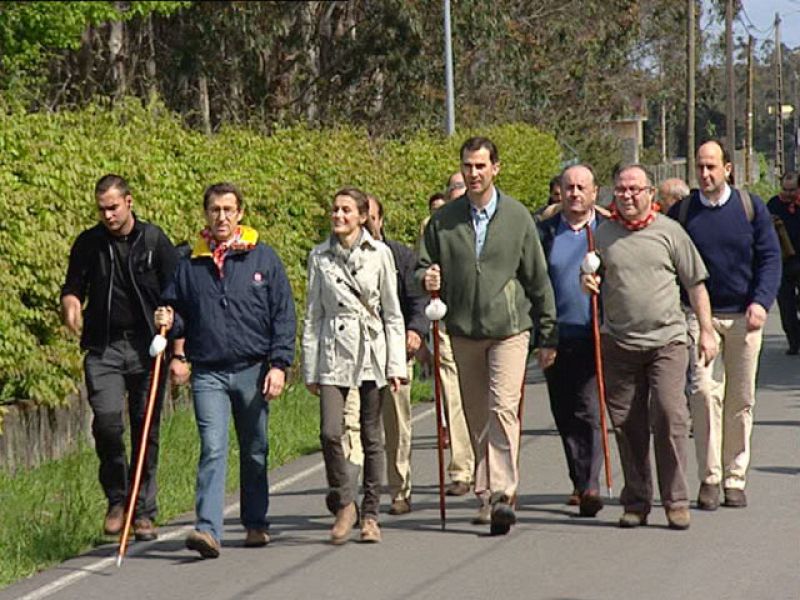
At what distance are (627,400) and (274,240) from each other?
23.8 ft

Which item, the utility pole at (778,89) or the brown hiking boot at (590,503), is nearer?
the brown hiking boot at (590,503)

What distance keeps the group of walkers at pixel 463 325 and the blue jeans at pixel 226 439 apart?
0.04 feet

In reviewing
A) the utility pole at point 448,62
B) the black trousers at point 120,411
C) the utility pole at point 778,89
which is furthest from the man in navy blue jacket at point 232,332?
the utility pole at point 778,89

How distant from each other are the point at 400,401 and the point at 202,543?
208 cm

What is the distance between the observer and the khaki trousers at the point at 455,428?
12.5 meters

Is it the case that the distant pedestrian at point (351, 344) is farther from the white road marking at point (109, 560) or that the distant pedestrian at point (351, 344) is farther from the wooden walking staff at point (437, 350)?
the white road marking at point (109, 560)

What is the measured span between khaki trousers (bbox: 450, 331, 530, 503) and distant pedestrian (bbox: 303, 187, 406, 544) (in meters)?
0.40

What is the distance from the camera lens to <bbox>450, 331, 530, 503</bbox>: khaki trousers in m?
10.9

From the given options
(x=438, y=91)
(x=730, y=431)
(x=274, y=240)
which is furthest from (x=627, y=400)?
(x=438, y=91)

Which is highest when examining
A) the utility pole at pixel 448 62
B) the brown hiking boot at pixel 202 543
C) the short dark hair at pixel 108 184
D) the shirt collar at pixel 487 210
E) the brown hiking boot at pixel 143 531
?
the utility pole at pixel 448 62

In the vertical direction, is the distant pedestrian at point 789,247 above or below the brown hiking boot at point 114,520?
above

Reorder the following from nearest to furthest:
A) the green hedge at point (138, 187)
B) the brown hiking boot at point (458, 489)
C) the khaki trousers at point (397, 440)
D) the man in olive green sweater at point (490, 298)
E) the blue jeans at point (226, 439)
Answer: the blue jeans at point (226, 439), the man in olive green sweater at point (490, 298), the khaki trousers at point (397, 440), the brown hiking boot at point (458, 489), the green hedge at point (138, 187)

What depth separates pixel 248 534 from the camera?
425 inches

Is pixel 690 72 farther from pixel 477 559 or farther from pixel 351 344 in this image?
pixel 477 559
